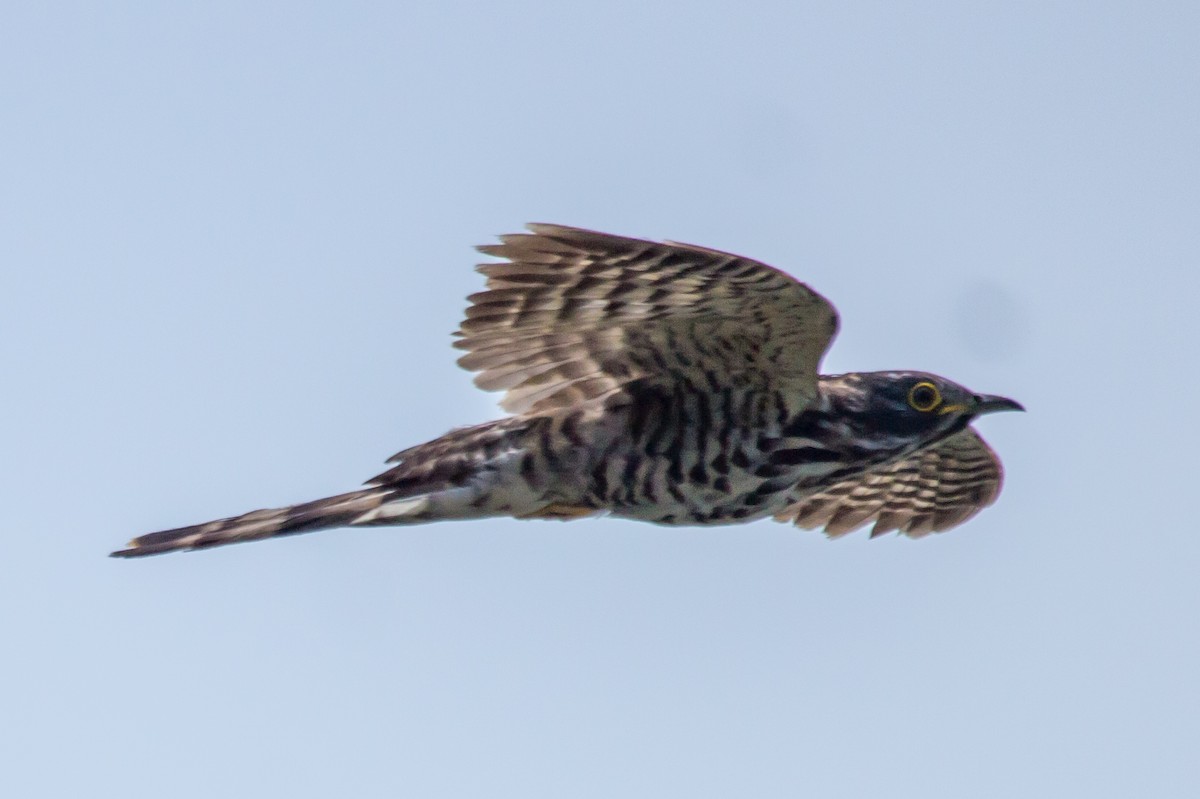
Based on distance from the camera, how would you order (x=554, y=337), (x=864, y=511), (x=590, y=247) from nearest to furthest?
(x=590, y=247), (x=554, y=337), (x=864, y=511)

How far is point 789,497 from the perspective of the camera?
11.0 meters

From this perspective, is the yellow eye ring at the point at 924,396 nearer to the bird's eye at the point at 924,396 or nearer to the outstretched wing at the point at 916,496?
the bird's eye at the point at 924,396

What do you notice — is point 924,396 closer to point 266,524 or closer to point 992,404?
point 992,404

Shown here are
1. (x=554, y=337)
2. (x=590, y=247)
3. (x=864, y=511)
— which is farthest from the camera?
(x=864, y=511)

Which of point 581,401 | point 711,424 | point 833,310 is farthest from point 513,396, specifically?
point 833,310

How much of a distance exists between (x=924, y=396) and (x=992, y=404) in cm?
54

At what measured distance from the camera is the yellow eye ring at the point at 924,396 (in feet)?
37.0

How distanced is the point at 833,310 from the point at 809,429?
1047 millimetres

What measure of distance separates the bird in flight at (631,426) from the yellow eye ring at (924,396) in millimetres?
16

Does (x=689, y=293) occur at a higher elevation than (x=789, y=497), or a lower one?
higher

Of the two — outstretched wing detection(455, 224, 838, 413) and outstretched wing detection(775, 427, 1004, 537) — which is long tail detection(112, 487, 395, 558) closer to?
outstretched wing detection(455, 224, 838, 413)

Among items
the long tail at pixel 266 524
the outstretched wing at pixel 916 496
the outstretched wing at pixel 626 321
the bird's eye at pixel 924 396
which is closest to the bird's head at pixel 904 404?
the bird's eye at pixel 924 396

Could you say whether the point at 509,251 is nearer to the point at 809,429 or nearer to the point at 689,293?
the point at 689,293

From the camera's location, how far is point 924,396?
446 inches
